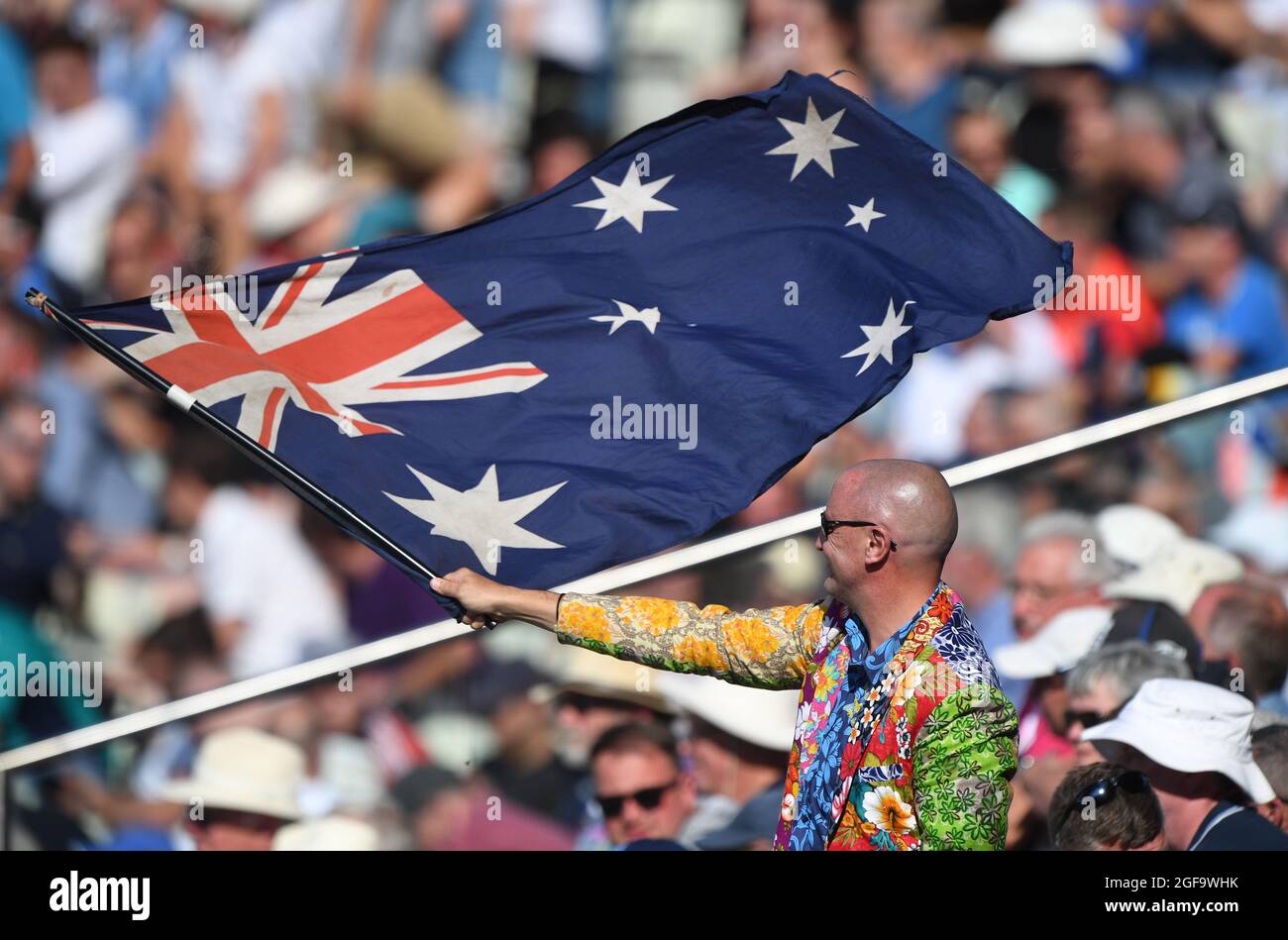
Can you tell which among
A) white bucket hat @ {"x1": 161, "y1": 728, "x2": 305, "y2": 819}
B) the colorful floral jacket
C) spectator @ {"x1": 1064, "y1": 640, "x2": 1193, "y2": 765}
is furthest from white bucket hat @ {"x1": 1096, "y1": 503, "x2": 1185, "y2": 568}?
white bucket hat @ {"x1": 161, "y1": 728, "x2": 305, "y2": 819}

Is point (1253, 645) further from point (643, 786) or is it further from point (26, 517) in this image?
point (26, 517)

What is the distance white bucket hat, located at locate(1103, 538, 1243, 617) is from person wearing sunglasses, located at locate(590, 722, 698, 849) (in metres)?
1.82

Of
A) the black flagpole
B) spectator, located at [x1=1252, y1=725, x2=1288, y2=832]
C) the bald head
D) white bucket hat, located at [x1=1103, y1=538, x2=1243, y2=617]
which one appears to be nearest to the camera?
the bald head

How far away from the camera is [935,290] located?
4500 millimetres

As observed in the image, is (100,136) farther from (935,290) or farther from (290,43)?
(935,290)

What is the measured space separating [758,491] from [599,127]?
3357mm

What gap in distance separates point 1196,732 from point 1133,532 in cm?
143

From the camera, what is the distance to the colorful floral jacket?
3.18 meters

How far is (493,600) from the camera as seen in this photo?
12.8 feet

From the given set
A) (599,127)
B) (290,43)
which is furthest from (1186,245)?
(290,43)

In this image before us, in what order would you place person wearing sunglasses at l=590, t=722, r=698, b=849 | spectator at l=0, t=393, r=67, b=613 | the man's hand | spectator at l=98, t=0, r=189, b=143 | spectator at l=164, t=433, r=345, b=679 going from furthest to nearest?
1. spectator at l=98, t=0, r=189, b=143
2. spectator at l=0, t=393, r=67, b=613
3. spectator at l=164, t=433, r=345, b=679
4. person wearing sunglasses at l=590, t=722, r=698, b=849
5. the man's hand

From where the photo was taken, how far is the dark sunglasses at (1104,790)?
391cm

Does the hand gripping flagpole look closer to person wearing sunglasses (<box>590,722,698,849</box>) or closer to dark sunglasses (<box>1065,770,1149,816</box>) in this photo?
person wearing sunglasses (<box>590,722,698,849</box>)
